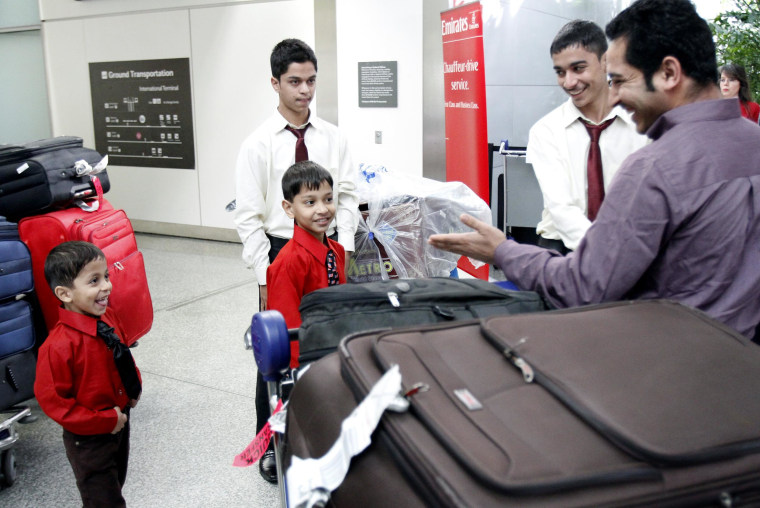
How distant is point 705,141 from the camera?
1.25 metres

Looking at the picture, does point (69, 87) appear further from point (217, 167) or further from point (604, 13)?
point (604, 13)

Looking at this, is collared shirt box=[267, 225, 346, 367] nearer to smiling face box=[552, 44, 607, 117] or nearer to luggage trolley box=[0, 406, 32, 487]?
smiling face box=[552, 44, 607, 117]

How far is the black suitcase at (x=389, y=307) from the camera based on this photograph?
4.02 feet

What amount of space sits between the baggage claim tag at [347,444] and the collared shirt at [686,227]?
534 mm

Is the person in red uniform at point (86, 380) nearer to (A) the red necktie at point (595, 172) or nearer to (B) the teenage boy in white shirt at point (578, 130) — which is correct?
(B) the teenage boy in white shirt at point (578, 130)

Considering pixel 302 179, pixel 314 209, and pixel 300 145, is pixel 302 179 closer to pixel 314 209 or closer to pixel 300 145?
pixel 314 209

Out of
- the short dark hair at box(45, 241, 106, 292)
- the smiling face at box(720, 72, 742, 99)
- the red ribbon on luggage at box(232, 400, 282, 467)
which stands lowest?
the red ribbon on luggage at box(232, 400, 282, 467)

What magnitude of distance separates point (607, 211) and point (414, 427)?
637 mm

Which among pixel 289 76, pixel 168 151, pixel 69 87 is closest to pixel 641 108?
pixel 289 76

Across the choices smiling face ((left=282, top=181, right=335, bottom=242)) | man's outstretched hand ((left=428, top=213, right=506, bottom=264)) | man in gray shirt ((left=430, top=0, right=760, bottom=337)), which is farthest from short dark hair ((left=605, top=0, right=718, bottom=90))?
smiling face ((left=282, top=181, right=335, bottom=242))

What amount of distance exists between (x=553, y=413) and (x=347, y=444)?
269mm

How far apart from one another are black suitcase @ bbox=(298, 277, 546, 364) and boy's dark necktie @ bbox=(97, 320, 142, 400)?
1162 mm

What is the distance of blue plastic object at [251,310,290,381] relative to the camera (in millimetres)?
1273

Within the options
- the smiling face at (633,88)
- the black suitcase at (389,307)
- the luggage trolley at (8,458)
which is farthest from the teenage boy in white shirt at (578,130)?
the luggage trolley at (8,458)
